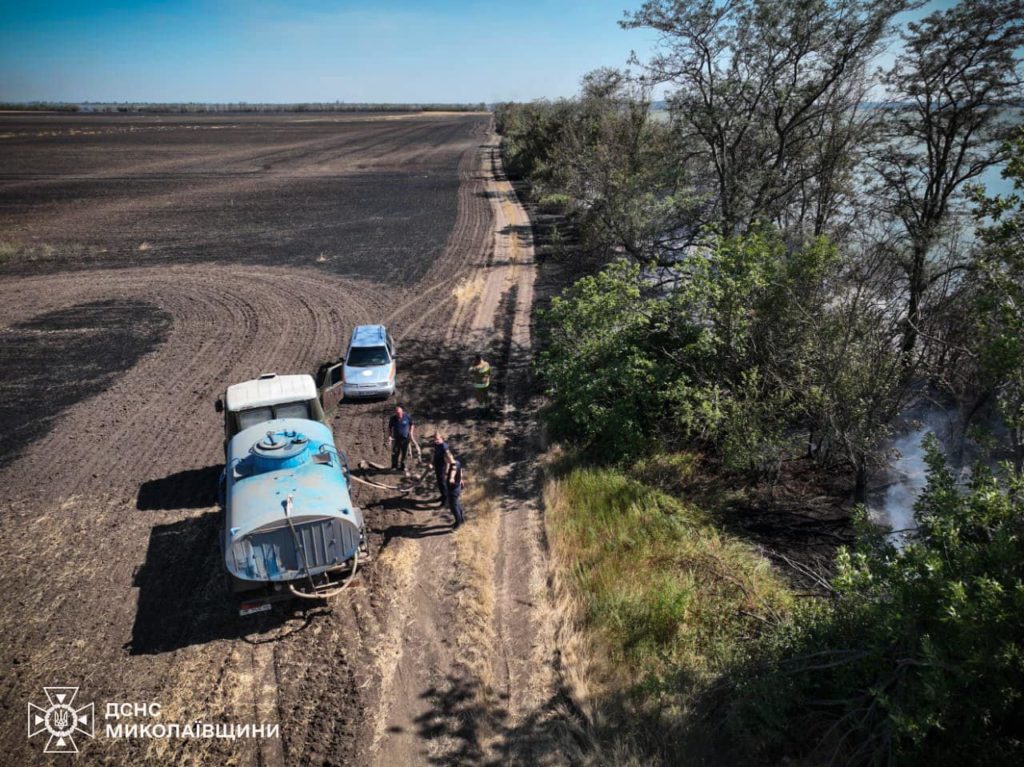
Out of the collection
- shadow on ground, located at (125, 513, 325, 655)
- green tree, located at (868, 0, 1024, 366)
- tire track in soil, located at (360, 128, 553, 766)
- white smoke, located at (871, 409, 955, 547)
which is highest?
green tree, located at (868, 0, 1024, 366)

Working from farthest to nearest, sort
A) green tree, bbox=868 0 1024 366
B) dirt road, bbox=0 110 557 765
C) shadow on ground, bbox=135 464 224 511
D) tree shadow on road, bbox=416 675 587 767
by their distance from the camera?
green tree, bbox=868 0 1024 366 < shadow on ground, bbox=135 464 224 511 < dirt road, bbox=0 110 557 765 < tree shadow on road, bbox=416 675 587 767

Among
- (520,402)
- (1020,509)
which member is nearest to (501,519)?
(520,402)

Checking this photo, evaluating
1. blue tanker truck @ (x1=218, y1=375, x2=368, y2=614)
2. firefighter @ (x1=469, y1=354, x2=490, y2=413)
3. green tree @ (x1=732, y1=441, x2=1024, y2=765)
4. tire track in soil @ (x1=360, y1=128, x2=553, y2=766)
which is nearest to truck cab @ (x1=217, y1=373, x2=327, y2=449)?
blue tanker truck @ (x1=218, y1=375, x2=368, y2=614)

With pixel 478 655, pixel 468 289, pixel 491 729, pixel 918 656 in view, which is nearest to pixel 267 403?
pixel 478 655

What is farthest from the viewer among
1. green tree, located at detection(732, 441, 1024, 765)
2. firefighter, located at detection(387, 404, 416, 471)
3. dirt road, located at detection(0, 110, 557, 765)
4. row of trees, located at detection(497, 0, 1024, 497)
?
firefighter, located at detection(387, 404, 416, 471)

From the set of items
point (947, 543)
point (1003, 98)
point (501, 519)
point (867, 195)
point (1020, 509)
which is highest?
point (1003, 98)

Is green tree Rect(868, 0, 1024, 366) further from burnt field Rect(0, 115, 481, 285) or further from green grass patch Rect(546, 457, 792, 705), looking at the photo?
burnt field Rect(0, 115, 481, 285)

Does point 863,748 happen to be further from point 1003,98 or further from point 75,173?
point 75,173
